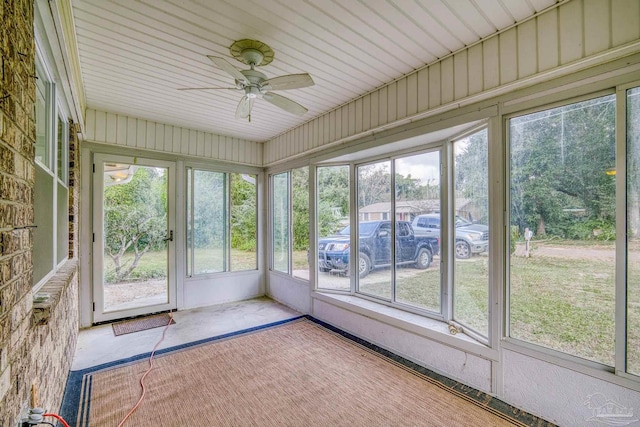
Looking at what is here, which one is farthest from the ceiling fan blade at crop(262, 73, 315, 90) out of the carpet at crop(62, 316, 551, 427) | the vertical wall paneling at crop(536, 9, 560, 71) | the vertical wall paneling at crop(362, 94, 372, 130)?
the carpet at crop(62, 316, 551, 427)

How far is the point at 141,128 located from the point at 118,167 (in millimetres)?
621

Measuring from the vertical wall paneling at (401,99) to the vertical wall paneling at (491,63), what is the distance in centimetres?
72

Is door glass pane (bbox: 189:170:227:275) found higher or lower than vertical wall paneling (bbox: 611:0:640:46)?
lower

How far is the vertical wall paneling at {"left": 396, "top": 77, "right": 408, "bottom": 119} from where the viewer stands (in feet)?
9.29

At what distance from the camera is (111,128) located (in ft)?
12.3

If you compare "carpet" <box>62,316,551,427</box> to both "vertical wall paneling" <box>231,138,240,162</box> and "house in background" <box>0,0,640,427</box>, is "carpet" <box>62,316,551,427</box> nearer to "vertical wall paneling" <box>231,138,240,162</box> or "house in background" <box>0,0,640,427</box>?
"house in background" <box>0,0,640,427</box>

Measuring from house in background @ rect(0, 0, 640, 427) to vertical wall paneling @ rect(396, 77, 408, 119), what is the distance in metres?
0.02

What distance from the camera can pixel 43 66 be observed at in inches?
69.5

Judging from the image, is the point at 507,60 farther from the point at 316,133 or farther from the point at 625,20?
the point at 316,133

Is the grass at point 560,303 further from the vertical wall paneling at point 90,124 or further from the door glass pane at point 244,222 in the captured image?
the vertical wall paneling at point 90,124

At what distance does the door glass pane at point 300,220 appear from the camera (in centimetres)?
441

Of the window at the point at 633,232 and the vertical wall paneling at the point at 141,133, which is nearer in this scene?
the window at the point at 633,232

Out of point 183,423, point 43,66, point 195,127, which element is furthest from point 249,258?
point 43,66

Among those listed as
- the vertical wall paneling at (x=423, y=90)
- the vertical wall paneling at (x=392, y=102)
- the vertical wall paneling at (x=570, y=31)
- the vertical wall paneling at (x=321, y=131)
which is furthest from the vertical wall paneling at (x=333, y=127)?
the vertical wall paneling at (x=570, y=31)
